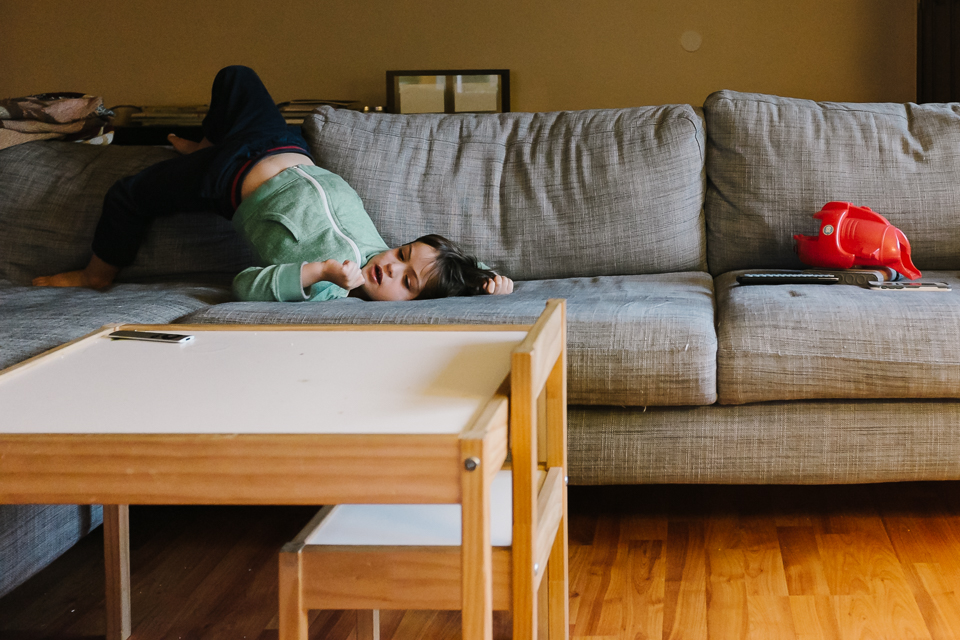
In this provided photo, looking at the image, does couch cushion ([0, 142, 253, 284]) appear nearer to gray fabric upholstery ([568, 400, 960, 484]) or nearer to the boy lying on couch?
the boy lying on couch

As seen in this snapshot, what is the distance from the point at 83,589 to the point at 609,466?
35.3 inches

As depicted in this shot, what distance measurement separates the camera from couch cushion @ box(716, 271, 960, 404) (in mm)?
1335

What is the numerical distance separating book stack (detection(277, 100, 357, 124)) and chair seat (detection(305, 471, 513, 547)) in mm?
2749

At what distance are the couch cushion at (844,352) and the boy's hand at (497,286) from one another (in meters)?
0.52

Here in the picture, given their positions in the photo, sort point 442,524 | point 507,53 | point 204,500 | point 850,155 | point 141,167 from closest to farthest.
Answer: point 204,500
point 442,524
point 850,155
point 141,167
point 507,53

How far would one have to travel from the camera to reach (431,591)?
71cm

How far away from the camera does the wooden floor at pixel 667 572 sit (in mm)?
1185

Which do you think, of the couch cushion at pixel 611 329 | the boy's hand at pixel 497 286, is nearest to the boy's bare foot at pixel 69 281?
the couch cushion at pixel 611 329

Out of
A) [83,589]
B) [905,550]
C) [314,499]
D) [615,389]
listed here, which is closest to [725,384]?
[615,389]

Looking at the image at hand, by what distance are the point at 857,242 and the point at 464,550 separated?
1393mm

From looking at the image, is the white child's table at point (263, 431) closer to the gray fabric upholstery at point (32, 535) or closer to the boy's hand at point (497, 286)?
the gray fabric upholstery at point (32, 535)

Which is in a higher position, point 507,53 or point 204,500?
point 507,53

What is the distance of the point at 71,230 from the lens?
6.68 ft

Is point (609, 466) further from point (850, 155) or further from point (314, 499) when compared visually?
point (850, 155)
